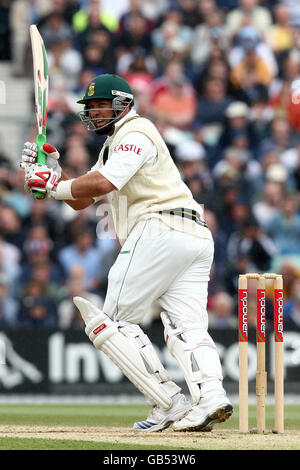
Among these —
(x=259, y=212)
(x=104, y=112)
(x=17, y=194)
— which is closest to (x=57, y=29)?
(x=17, y=194)

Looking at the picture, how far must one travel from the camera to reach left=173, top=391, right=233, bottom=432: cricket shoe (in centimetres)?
579

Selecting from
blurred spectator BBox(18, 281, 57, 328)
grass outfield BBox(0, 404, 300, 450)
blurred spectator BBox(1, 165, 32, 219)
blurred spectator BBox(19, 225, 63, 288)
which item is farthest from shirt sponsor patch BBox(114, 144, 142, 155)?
blurred spectator BBox(1, 165, 32, 219)

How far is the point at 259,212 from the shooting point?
39.3ft

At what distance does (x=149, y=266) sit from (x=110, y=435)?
3.22 feet

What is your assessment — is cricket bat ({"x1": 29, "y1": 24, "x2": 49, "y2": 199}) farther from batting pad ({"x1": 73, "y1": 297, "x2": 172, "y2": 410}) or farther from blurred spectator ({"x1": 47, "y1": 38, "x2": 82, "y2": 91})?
blurred spectator ({"x1": 47, "y1": 38, "x2": 82, "y2": 91})

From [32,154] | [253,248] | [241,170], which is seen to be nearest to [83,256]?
[253,248]

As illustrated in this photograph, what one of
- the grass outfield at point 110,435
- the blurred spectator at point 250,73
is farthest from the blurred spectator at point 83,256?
the blurred spectator at point 250,73

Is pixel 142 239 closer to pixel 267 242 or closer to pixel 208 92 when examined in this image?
pixel 267 242

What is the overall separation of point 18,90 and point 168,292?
24.7 ft

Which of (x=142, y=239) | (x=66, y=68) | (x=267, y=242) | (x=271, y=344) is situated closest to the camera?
(x=142, y=239)

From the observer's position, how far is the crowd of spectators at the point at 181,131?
1093 cm

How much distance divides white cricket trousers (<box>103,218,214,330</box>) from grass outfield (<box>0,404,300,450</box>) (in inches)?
27.6

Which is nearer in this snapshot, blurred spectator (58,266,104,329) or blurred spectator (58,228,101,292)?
blurred spectator (58,266,104,329)

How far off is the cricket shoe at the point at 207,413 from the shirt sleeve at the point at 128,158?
1291 mm
